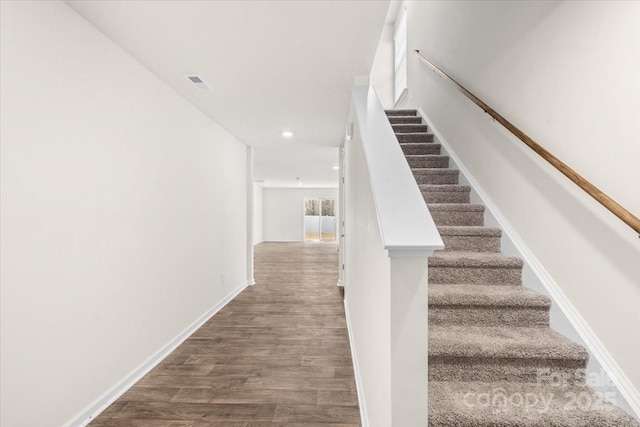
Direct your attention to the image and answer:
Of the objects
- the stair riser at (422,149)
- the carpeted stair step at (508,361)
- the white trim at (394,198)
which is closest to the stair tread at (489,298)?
the carpeted stair step at (508,361)

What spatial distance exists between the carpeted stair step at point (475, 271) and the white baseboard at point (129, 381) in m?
2.21

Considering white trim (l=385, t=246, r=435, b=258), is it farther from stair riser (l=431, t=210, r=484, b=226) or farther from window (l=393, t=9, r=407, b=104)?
window (l=393, t=9, r=407, b=104)

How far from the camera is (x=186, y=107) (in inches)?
126

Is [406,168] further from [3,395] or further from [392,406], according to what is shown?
[3,395]

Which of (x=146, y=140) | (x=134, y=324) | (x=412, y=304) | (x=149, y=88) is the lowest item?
(x=134, y=324)

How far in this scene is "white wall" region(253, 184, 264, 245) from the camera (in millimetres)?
13104

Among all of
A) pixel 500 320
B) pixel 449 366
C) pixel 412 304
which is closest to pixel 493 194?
pixel 500 320

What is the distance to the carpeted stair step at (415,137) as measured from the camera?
367 centimetres

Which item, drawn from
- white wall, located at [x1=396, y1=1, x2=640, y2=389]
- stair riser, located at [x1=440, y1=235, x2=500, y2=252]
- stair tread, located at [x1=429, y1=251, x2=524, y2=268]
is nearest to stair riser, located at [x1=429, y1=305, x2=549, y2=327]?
white wall, located at [x1=396, y1=1, x2=640, y2=389]

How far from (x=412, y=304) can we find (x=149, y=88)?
262cm

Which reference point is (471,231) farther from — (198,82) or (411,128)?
(198,82)

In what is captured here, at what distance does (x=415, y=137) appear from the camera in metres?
3.71

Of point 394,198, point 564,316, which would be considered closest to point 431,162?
point 564,316

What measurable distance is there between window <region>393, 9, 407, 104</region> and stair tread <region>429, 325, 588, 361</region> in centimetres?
446
